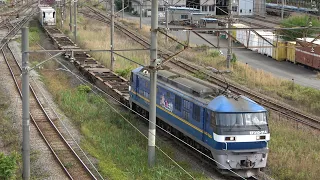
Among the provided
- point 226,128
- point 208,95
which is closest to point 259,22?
point 208,95

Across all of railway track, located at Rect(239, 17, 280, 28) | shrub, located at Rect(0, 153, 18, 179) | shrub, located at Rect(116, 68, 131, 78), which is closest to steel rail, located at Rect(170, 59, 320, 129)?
shrub, located at Rect(116, 68, 131, 78)

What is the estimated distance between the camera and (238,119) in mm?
18125

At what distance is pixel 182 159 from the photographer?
806 inches

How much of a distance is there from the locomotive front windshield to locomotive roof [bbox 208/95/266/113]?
14cm

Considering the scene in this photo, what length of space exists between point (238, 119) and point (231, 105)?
1.80 feet

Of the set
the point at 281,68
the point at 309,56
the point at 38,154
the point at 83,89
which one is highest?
the point at 309,56

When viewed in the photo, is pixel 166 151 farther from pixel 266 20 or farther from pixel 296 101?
pixel 266 20

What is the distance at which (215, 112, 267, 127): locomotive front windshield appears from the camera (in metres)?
18.0

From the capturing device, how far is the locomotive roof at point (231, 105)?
18125 millimetres

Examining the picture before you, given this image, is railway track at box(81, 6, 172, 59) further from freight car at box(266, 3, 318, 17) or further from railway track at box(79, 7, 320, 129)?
freight car at box(266, 3, 318, 17)

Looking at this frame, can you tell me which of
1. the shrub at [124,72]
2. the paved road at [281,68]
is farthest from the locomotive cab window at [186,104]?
the paved road at [281,68]

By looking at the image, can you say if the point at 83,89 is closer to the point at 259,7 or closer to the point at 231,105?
the point at 231,105

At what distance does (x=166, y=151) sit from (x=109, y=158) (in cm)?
239

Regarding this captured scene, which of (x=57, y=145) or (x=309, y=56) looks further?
(x=309, y=56)
